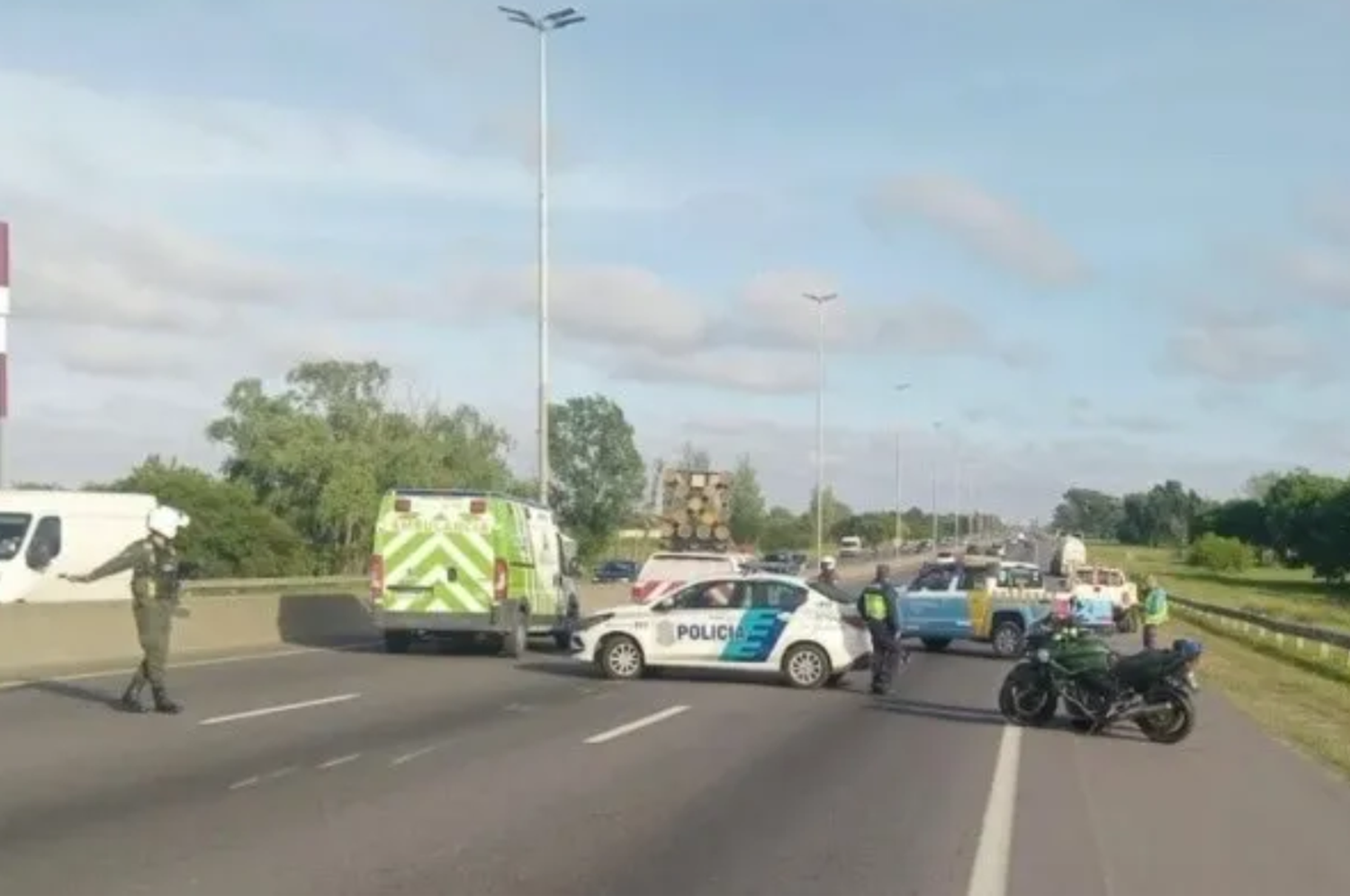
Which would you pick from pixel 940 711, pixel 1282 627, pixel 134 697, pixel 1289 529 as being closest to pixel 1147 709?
pixel 940 711

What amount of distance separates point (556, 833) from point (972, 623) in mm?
25020

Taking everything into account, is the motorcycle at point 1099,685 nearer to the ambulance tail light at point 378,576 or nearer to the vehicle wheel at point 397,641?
the ambulance tail light at point 378,576

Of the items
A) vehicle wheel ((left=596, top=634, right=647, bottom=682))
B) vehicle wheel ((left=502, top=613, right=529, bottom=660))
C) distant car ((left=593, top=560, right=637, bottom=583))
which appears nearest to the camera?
vehicle wheel ((left=596, top=634, right=647, bottom=682))

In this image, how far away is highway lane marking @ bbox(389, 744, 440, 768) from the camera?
14.1m

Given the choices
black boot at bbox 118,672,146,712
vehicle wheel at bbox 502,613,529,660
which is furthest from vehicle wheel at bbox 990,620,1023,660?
black boot at bbox 118,672,146,712

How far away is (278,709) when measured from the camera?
18016 millimetres

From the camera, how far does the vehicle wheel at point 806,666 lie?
2395 cm

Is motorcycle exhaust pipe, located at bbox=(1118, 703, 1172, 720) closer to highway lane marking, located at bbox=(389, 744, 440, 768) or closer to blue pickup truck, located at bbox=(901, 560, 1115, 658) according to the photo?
highway lane marking, located at bbox=(389, 744, 440, 768)

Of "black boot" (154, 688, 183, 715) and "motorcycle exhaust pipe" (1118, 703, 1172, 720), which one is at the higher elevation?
"black boot" (154, 688, 183, 715)

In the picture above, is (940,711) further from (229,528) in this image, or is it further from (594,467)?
(594,467)

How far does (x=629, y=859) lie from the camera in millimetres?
10039

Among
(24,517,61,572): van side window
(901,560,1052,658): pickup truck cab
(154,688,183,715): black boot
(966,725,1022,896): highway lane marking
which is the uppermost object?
(24,517,61,572): van side window

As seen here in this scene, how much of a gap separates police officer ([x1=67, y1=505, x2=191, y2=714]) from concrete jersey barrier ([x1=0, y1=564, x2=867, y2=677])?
5.85 meters

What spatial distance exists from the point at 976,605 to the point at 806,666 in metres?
11.6
